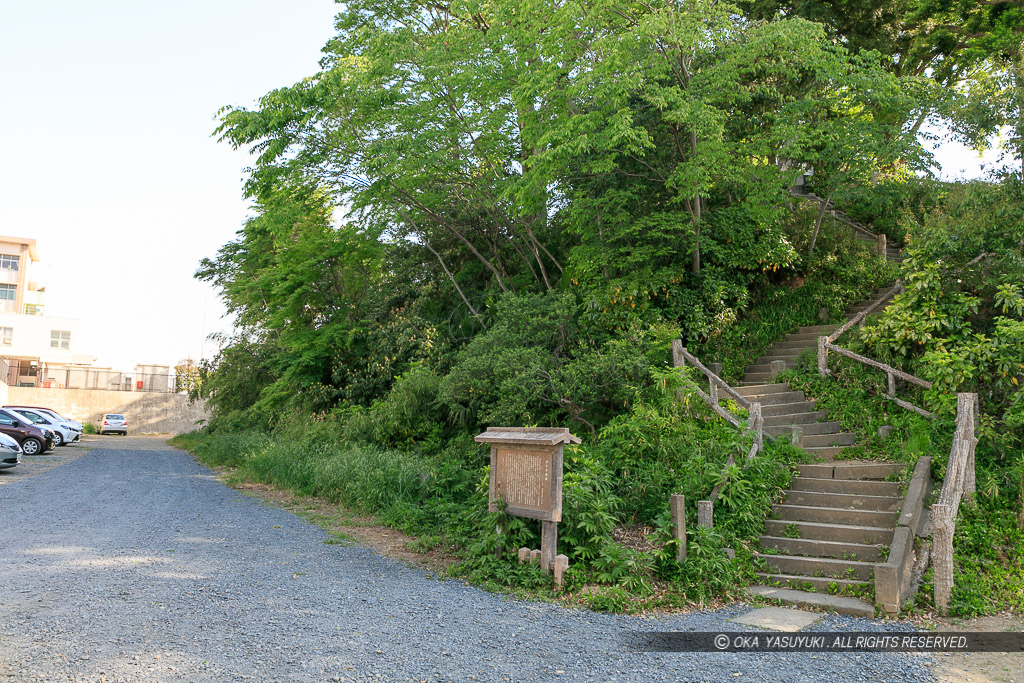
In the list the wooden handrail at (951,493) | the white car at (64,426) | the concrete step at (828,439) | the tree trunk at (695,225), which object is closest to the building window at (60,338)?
the white car at (64,426)

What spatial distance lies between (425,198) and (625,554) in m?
12.1

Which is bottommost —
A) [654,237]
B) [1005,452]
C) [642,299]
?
[1005,452]

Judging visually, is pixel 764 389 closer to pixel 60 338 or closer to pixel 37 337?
pixel 60 338

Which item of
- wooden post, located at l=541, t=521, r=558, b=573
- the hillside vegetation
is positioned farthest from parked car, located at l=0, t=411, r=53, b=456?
wooden post, located at l=541, t=521, r=558, b=573

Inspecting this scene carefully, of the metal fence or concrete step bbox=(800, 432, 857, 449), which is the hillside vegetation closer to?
concrete step bbox=(800, 432, 857, 449)

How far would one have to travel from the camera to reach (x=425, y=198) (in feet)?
57.9

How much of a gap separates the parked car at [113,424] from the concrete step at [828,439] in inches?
1683

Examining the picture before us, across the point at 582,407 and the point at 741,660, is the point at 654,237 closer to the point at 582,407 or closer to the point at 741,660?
the point at 582,407

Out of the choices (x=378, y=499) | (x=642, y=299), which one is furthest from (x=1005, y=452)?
(x=378, y=499)

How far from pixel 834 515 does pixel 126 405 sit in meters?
48.8

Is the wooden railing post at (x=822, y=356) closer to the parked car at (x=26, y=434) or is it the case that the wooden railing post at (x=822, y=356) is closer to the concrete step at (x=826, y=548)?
the concrete step at (x=826, y=548)

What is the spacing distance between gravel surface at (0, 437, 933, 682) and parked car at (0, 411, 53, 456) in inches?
596

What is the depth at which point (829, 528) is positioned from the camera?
8664 millimetres

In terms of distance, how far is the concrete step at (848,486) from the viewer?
365 inches
